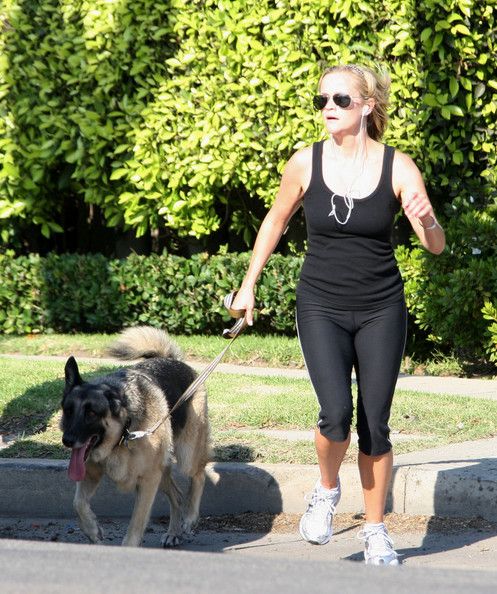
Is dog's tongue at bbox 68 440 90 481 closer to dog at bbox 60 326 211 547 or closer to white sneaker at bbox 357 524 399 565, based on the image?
dog at bbox 60 326 211 547

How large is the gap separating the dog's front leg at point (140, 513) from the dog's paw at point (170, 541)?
31cm

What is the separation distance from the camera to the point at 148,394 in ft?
20.5

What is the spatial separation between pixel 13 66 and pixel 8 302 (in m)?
2.70

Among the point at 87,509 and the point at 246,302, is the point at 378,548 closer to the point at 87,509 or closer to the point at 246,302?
the point at 246,302

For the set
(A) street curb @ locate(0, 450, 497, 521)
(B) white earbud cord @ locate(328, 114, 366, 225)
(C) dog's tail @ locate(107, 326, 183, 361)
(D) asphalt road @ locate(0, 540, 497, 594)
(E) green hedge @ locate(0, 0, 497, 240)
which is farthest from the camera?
(E) green hedge @ locate(0, 0, 497, 240)

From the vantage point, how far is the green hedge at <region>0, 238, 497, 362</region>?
1008 centimetres

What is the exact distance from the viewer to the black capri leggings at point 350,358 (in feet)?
17.2

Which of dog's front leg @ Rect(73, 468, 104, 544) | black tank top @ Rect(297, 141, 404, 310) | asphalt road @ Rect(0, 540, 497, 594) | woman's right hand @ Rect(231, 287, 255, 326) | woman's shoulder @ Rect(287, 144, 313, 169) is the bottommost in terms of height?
dog's front leg @ Rect(73, 468, 104, 544)

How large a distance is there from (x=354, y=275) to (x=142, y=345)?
1999 mm

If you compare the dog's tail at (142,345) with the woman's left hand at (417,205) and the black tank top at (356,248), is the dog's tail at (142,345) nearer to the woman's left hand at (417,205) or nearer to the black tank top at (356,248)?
the black tank top at (356,248)

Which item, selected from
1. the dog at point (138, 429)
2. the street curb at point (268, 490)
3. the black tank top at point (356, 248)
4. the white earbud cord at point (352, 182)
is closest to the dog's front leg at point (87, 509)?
the dog at point (138, 429)

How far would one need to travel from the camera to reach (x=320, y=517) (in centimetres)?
542

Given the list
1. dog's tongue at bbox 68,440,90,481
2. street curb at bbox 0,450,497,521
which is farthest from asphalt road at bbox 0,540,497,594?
street curb at bbox 0,450,497,521

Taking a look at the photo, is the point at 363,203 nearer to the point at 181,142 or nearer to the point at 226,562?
the point at 226,562
